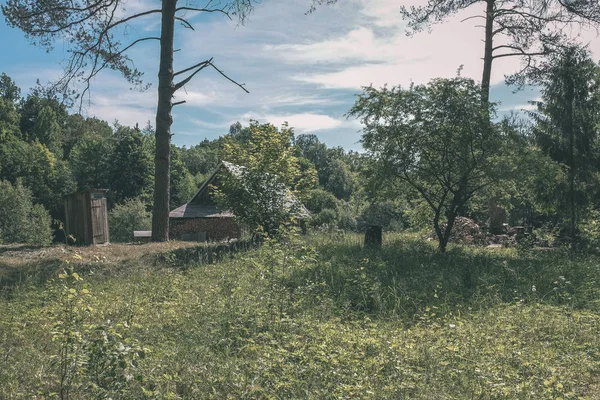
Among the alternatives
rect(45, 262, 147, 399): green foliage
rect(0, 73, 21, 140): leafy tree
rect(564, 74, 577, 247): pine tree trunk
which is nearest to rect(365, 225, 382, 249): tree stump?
rect(564, 74, 577, 247): pine tree trunk

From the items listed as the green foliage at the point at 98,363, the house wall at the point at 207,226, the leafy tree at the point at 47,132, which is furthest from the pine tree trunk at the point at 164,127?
the leafy tree at the point at 47,132

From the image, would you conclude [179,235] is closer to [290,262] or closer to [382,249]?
[382,249]

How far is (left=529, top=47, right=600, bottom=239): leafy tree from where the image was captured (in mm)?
14828

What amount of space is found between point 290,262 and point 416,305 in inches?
80.0

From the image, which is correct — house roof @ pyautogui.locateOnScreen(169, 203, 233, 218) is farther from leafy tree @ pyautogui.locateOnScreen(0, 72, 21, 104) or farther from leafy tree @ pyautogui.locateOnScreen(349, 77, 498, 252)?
leafy tree @ pyautogui.locateOnScreen(0, 72, 21, 104)

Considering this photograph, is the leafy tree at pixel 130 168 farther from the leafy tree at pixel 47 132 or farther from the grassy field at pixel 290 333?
the grassy field at pixel 290 333

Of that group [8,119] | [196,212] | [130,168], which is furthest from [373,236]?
[8,119]

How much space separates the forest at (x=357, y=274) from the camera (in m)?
3.94

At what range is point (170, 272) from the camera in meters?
9.04

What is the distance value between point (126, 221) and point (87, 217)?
31.8 metres

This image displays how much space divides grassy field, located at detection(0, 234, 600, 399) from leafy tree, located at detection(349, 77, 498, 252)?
3.20 m

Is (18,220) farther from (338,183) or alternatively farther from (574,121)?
(338,183)

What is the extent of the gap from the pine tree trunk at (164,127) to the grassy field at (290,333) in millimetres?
4296

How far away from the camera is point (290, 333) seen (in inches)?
197
